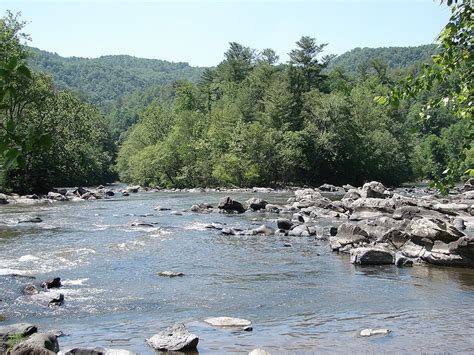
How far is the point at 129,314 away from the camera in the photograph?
505 inches

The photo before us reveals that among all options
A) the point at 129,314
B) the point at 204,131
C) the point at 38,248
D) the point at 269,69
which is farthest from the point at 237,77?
the point at 129,314

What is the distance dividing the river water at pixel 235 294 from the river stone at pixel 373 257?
1.61 feet

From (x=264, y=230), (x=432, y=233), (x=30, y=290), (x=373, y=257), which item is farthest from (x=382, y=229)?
(x=30, y=290)

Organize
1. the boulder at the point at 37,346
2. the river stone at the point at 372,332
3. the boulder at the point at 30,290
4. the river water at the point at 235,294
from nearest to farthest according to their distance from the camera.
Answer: the boulder at the point at 37,346 → the river water at the point at 235,294 → the river stone at the point at 372,332 → the boulder at the point at 30,290

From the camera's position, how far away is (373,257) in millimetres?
19000

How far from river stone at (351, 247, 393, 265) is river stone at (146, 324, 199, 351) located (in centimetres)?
1018

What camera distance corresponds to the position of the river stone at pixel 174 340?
32.7 ft

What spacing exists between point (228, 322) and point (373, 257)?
28.8 feet

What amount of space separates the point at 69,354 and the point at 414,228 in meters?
15.4

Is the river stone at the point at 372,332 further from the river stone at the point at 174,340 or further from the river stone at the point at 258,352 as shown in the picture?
the river stone at the point at 174,340

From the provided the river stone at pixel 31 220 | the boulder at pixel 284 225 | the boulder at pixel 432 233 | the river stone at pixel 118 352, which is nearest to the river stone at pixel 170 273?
the river stone at pixel 118 352

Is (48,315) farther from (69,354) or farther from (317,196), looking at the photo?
(317,196)

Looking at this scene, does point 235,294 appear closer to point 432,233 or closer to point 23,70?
point 432,233

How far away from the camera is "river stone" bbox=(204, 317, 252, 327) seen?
38.5 ft
